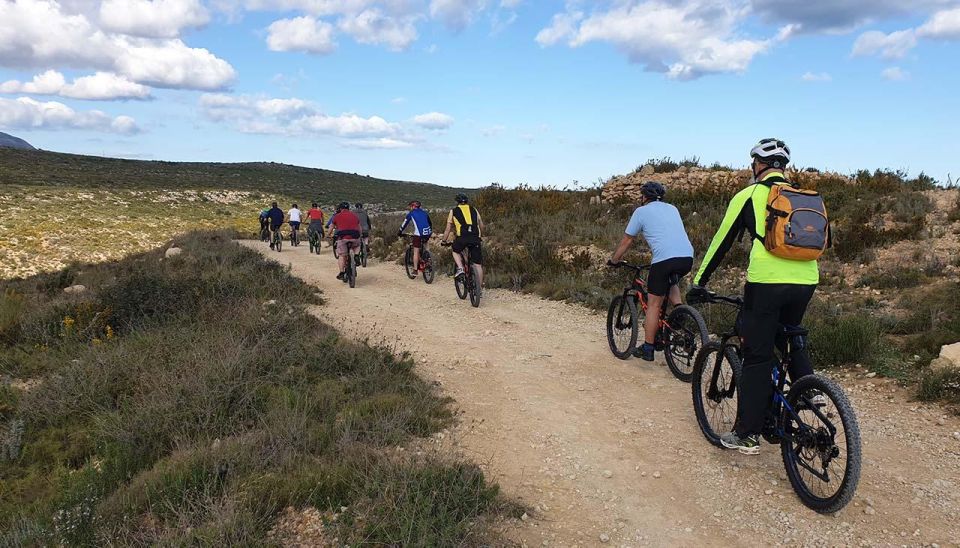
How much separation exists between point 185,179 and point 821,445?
81216 millimetres

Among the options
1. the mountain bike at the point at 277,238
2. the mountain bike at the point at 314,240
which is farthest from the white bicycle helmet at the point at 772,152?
the mountain bike at the point at 277,238

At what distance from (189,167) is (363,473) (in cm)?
10142

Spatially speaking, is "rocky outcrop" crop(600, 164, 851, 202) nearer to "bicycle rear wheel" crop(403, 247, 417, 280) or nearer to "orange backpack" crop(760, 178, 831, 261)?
"bicycle rear wheel" crop(403, 247, 417, 280)

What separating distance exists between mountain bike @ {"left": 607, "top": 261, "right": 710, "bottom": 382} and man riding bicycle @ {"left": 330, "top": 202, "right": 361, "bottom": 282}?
7.88 m

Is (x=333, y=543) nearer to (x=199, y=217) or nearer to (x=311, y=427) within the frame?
(x=311, y=427)

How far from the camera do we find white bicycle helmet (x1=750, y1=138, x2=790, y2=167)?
3.99 m

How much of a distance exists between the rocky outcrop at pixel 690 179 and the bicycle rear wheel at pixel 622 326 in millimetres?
10096

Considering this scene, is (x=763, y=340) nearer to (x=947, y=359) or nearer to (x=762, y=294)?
(x=762, y=294)

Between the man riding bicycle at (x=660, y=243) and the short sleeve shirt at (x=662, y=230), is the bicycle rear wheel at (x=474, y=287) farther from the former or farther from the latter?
the short sleeve shirt at (x=662, y=230)

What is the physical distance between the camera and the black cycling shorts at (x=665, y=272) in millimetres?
6121

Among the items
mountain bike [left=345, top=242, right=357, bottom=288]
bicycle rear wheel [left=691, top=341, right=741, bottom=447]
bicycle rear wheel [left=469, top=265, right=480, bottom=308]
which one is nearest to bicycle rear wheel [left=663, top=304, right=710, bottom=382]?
bicycle rear wheel [left=691, top=341, right=741, bottom=447]

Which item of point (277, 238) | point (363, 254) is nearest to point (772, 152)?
point (363, 254)

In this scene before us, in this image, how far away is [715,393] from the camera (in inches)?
190

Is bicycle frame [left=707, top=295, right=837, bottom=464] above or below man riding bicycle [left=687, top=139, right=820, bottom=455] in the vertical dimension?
below
